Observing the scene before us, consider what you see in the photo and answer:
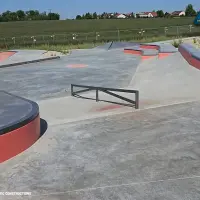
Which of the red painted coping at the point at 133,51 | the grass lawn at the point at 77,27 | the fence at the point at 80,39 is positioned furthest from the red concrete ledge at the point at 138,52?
the grass lawn at the point at 77,27

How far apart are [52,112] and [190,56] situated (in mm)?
8808

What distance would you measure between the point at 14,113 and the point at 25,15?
19597 centimetres

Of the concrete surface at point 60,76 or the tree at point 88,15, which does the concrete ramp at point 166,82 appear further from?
the tree at point 88,15

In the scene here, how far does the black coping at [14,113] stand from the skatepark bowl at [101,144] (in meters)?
0.02

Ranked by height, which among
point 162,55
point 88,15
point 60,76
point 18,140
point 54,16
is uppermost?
point 88,15

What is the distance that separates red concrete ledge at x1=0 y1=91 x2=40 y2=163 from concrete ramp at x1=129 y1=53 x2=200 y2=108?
3630 mm

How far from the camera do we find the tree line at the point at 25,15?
167 m

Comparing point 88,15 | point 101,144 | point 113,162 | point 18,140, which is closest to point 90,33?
point 101,144

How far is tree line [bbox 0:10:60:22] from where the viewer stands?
548 ft

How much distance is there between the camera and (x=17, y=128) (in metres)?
6.13

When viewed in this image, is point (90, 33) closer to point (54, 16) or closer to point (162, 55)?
point (162, 55)

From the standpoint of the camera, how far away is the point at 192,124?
7621 mm

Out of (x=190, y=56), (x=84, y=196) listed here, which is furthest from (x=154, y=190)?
(x=190, y=56)

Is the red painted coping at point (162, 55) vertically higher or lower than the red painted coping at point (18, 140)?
higher
